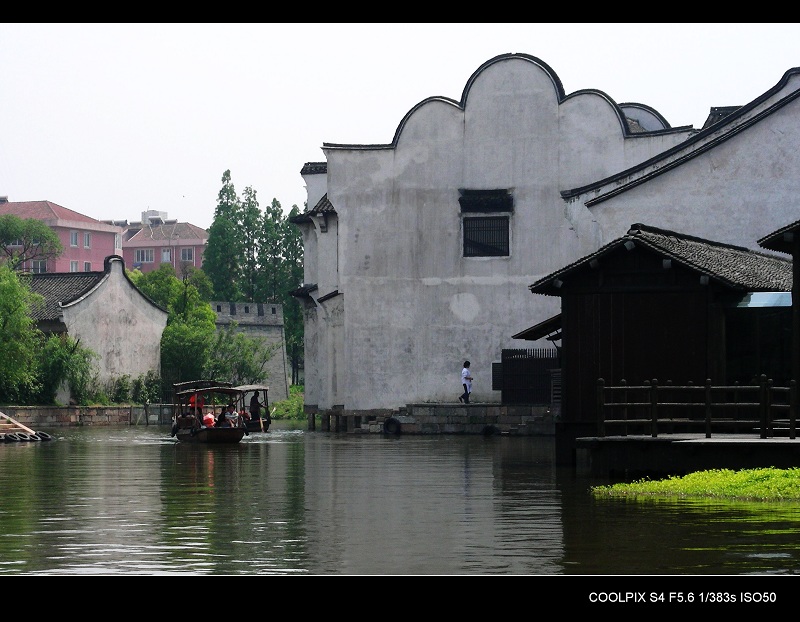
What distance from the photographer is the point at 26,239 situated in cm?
11206

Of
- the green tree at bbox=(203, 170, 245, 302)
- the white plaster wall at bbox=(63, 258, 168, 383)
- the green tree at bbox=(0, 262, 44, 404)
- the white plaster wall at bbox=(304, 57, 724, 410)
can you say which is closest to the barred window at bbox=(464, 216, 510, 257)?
the white plaster wall at bbox=(304, 57, 724, 410)

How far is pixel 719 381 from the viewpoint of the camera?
2661 cm

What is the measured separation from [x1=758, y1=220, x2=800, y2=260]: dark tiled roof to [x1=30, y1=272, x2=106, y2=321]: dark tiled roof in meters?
54.9

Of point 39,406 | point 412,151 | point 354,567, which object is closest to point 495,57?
point 412,151

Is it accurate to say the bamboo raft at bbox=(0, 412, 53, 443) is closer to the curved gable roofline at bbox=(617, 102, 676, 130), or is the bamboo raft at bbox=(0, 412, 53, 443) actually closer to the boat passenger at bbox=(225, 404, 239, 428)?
the boat passenger at bbox=(225, 404, 239, 428)

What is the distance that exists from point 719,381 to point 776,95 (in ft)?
49.6

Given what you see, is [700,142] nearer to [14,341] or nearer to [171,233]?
[14,341]

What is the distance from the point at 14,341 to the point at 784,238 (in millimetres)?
49580

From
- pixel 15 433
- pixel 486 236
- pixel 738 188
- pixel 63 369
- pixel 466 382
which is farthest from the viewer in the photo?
pixel 63 369

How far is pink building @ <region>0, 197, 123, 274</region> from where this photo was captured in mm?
136000

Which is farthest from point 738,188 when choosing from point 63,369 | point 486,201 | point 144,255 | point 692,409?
point 144,255

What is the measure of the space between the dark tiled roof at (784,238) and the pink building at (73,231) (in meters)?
112

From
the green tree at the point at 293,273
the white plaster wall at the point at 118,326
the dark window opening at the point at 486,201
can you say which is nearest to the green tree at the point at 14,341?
the white plaster wall at the point at 118,326

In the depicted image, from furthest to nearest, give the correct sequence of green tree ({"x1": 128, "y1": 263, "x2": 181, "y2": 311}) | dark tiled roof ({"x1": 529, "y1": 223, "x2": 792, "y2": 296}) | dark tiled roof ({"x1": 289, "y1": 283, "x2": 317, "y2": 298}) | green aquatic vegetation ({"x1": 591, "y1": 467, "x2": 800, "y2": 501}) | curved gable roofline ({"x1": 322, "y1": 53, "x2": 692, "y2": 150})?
green tree ({"x1": 128, "y1": 263, "x2": 181, "y2": 311}) < dark tiled roof ({"x1": 289, "y1": 283, "x2": 317, "y2": 298}) < curved gable roofline ({"x1": 322, "y1": 53, "x2": 692, "y2": 150}) < dark tiled roof ({"x1": 529, "y1": 223, "x2": 792, "y2": 296}) < green aquatic vegetation ({"x1": 591, "y1": 467, "x2": 800, "y2": 501})
